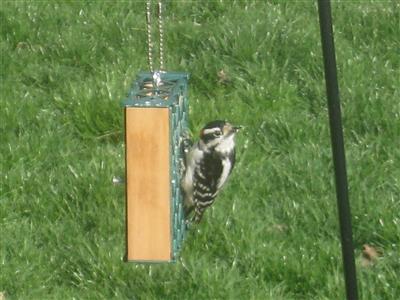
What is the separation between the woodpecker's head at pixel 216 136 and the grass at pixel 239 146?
1.11 m

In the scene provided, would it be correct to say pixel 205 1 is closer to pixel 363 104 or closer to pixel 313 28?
pixel 313 28

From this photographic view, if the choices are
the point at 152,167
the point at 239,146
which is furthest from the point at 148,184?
the point at 239,146

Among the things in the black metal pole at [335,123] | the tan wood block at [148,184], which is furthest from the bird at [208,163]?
the black metal pole at [335,123]

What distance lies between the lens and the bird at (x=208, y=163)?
3934mm

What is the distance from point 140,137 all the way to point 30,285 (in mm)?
1734

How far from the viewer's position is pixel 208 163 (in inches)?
155

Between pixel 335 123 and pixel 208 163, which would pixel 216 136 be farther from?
pixel 335 123

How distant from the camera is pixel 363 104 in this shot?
20.0 feet

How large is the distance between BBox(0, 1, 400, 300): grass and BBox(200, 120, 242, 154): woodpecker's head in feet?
3.63

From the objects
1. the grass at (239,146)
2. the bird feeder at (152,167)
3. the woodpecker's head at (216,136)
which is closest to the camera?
the bird feeder at (152,167)

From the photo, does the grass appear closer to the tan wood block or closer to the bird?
A: the bird

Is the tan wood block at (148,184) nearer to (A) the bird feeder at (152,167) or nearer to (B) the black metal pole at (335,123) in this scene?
(A) the bird feeder at (152,167)

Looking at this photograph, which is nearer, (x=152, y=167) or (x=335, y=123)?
(x=335, y=123)

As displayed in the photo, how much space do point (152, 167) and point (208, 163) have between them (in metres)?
0.31
